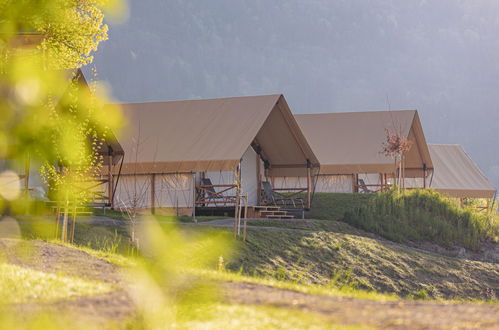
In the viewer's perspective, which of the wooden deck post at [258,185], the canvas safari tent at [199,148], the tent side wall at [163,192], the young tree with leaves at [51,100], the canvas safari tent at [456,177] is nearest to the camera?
the young tree with leaves at [51,100]

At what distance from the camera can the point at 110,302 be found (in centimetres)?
707

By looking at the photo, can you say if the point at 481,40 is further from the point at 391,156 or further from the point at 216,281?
the point at 216,281

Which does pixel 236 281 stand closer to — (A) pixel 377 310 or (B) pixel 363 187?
(A) pixel 377 310

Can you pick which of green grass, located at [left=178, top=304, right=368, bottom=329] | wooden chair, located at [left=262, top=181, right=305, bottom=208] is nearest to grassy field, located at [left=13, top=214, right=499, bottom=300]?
wooden chair, located at [left=262, top=181, right=305, bottom=208]

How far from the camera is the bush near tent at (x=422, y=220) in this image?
931 inches

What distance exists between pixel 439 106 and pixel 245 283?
518 feet

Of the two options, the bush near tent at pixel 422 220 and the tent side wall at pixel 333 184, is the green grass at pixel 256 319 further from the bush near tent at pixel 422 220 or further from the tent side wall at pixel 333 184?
the tent side wall at pixel 333 184

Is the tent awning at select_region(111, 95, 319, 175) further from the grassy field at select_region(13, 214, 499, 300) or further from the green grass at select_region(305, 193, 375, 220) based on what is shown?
the grassy field at select_region(13, 214, 499, 300)

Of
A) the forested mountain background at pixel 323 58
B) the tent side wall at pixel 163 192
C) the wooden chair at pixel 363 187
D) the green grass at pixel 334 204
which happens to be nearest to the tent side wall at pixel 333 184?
the wooden chair at pixel 363 187

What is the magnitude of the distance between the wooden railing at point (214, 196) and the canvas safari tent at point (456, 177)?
15.9m

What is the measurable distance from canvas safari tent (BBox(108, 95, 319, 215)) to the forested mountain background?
124908mm

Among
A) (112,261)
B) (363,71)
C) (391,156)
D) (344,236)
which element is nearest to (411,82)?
(363,71)

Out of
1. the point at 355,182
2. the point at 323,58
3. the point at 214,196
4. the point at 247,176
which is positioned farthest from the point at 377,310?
the point at 323,58

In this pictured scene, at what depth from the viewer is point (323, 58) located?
586ft
